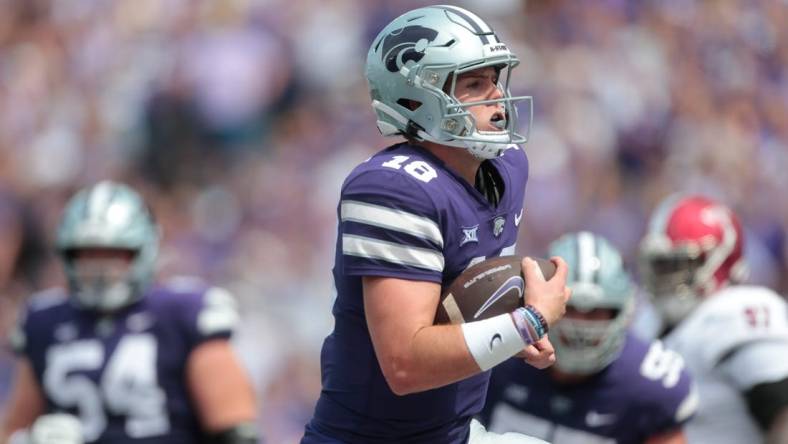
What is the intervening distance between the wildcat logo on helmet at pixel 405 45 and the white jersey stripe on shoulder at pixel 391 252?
0.51 meters

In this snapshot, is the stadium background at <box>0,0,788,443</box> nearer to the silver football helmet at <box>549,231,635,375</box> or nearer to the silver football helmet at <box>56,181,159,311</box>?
the silver football helmet at <box>56,181,159,311</box>

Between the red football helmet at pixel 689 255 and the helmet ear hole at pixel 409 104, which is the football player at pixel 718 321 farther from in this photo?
the helmet ear hole at pixel 409 104

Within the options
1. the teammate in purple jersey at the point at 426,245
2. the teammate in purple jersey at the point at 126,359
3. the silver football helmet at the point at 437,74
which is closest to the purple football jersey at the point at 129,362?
the teammate in purple jersey at the point at 126,359

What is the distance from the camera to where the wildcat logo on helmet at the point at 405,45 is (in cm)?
367

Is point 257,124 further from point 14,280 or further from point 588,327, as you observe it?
point 588,327

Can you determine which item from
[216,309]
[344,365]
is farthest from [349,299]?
[216,309]

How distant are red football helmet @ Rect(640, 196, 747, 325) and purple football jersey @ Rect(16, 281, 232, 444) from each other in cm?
167

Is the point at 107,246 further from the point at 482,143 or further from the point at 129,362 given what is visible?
the point at 482,143

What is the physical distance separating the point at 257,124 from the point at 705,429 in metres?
5.00

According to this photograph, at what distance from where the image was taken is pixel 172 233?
921 cm

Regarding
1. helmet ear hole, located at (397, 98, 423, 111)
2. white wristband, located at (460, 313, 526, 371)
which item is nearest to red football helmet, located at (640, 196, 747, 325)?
helmet ear hole, located at (397, 98, 423, 111)

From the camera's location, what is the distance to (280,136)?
9.73m

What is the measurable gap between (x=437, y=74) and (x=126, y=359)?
7.44ft

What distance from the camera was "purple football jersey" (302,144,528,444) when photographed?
3395 millimetres
